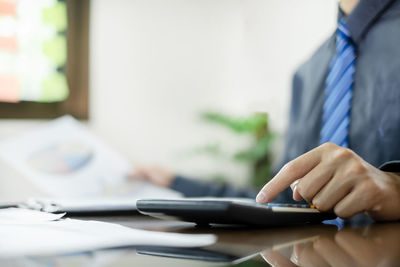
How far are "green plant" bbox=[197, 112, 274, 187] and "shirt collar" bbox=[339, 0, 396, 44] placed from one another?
142cm

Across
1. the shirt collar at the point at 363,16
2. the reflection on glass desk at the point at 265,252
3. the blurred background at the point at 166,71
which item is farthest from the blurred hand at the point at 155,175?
the reflection on glass desk at the point at 265,252

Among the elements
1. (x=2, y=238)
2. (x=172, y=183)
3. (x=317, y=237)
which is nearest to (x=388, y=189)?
(x=317, y=237)

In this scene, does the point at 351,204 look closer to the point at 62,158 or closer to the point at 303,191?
the point at 303,191

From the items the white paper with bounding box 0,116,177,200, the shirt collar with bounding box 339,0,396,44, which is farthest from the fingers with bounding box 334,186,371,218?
the white paper with bounding box 0,116,177,200

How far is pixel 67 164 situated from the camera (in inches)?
53.4

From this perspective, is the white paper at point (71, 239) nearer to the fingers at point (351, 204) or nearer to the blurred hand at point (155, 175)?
the fingers at point (351, 204)

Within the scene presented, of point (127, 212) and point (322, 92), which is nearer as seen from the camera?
point (127, 212)

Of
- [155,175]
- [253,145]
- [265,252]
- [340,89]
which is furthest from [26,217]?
[253,145]

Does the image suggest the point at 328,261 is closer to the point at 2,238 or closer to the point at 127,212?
the point at 2,238

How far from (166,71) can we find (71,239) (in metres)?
2.25

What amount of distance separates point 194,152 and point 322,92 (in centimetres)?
139

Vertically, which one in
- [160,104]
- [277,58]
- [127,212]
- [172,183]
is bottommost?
[172,183]

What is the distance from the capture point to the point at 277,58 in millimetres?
2420

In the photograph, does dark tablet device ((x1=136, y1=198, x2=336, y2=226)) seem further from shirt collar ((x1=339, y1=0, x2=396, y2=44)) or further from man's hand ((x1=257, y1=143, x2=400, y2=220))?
shirt collar ((x1=339, y1=0, x2=396, y2=44))
